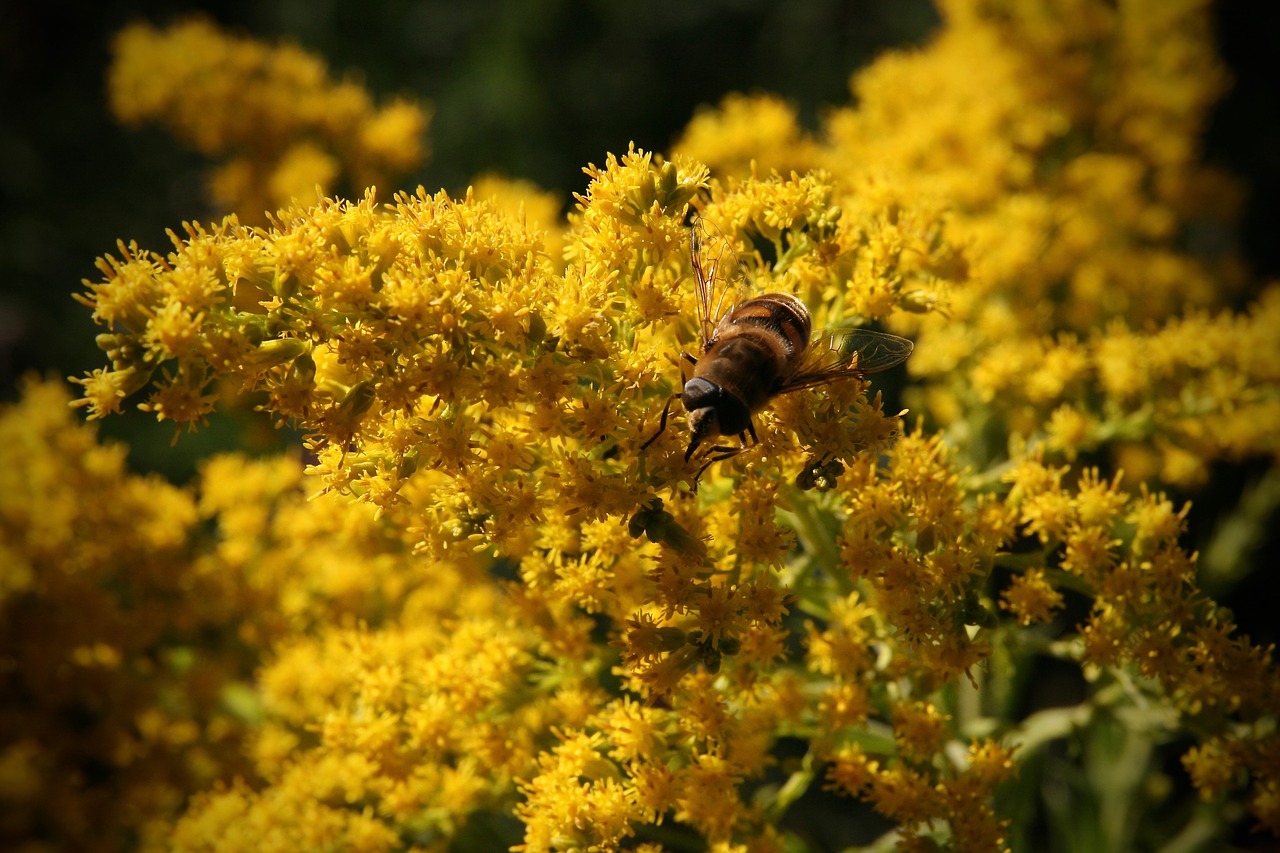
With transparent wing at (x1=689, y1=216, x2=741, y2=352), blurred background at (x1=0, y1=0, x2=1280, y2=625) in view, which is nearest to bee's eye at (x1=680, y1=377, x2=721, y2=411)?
transparent wing at (x1=689, y1=216, x2=741, y2=352)

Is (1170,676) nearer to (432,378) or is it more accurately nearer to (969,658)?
(969,658)

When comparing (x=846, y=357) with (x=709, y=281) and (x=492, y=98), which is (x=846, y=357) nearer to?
(x=709, y=281)

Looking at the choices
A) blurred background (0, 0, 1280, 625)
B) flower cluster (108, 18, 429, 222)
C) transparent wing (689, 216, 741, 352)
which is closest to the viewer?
transparent wing (689, 216, 741, 352)

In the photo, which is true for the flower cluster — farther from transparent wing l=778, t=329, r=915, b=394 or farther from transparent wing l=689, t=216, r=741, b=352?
transparent wing l=778, t=329, r=915, b=394

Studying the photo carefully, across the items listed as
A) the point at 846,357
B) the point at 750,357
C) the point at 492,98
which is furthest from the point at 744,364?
the point at 492,98

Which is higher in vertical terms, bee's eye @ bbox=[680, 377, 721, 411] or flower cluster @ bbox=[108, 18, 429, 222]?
flower cluster @ bbox=[108, 18, 429, 222]

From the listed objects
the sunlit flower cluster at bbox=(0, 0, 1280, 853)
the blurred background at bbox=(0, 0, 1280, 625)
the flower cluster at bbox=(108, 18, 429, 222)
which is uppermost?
the blurred background at bbox=(0, 0, 1280, 625)

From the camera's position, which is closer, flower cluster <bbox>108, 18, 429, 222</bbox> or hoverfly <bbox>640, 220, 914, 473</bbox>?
hoverfly <bbox>640, 220, 914, 473</bbox>
